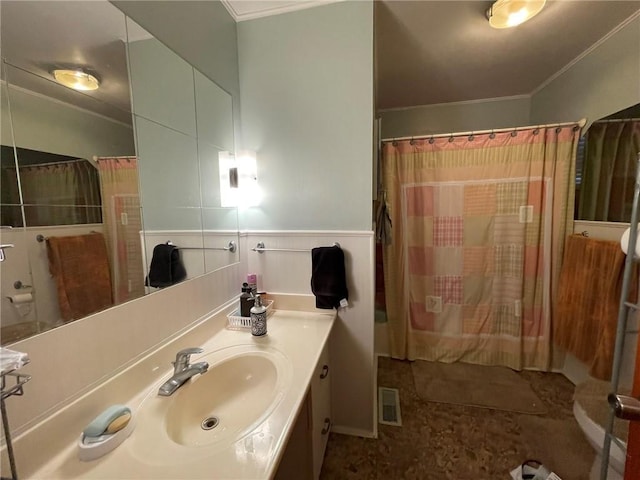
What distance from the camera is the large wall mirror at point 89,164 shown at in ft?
1.98

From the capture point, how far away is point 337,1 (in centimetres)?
130

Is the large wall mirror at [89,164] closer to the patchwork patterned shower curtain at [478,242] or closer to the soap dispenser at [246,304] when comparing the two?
the soap dispenser at [246,304]

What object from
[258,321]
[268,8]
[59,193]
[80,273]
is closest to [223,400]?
[258,321]

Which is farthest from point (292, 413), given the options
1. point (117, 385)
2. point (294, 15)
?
point (294, 15)

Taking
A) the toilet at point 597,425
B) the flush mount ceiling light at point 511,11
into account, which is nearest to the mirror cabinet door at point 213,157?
the flush mount ceiling light at point 511,11

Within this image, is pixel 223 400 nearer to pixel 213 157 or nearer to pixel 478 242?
pixel 213 157

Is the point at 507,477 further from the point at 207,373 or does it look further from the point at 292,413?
the point at 207,373


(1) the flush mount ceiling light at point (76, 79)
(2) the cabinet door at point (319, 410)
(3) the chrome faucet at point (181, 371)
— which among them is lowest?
(2) the cabinet door at point (319, 410)

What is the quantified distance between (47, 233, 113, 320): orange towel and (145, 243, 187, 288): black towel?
161 mm

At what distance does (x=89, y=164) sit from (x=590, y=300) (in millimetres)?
2686

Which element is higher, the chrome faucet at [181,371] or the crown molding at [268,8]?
the crown molding at [268,8]

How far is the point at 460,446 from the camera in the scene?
58.3 inches

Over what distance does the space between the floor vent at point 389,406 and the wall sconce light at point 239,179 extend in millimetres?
1588

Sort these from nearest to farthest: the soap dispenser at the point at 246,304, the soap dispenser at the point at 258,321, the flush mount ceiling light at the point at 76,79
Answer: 1. the flush mount ceiling light at the point at 76,79
2. the soap dispenser at the point at 258,321
3. the soap dispenser at the point at 246,304
